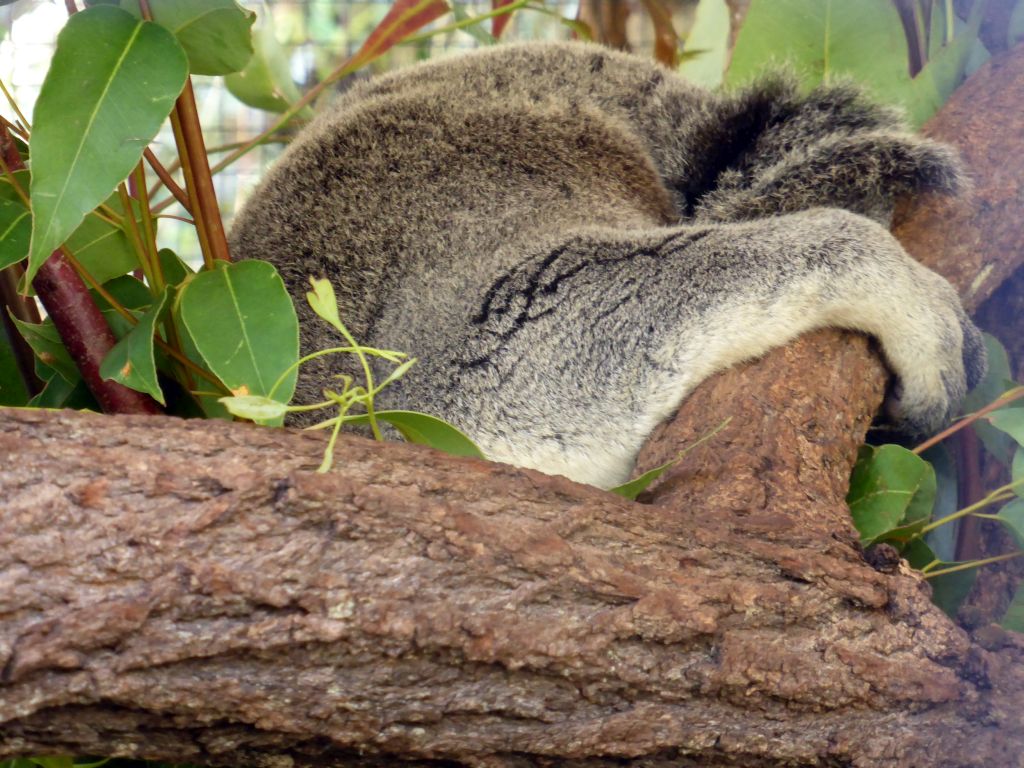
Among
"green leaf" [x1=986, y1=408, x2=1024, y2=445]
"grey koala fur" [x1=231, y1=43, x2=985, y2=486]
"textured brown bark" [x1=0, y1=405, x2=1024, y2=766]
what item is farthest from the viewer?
"grey koala fur" [x1=231, y1=43, x2=985, y2=486]

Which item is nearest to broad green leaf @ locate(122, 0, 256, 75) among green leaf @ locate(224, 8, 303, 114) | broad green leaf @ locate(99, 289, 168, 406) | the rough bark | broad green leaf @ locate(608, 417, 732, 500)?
broad green leaf @ locate(99, 289, 168, 406)

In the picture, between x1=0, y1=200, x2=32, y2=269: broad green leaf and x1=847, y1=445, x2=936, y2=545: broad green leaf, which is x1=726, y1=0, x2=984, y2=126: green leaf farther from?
x1=0, y1=200, x2=32, y2=269: broad green leaf

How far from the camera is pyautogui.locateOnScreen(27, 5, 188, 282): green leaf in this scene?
3.92 feet

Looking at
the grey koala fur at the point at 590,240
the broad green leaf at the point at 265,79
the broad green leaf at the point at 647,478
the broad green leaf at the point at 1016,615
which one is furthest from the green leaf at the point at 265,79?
the broad green leaf at the point at 1016,615

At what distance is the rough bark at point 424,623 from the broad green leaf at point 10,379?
100 cm

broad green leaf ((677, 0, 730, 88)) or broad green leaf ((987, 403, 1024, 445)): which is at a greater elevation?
broad green leaf ((677, 0, 730, 88))

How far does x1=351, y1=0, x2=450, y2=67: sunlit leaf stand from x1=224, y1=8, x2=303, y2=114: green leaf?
36 cm

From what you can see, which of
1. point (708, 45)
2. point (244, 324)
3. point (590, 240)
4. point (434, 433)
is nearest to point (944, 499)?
point (590, 240)

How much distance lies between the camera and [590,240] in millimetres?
1804

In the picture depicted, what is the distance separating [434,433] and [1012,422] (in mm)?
876

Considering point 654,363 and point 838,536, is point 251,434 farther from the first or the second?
point 654,363

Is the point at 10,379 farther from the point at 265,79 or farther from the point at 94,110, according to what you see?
the point at 265,79

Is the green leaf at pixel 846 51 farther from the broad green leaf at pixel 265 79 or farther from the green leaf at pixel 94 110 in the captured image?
the green leaf at pixel 94 110

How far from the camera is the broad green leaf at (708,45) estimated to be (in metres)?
2.68
